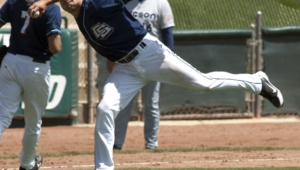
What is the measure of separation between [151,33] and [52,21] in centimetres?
239

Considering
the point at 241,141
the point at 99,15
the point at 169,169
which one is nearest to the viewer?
the point at 99,15

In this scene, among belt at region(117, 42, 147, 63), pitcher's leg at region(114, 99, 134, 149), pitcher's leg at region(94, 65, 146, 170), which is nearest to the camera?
pitcher's leg at region(94, 65, 146, 170)

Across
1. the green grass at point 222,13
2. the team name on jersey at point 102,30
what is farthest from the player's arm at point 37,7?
the green grass at point 222,13

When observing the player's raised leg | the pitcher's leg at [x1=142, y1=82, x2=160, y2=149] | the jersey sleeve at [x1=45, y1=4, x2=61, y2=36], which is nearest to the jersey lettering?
the jersey sleeve at [x1=45, y1=4, x2=61, y2=36]

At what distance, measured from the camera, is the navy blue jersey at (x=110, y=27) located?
5762 millimetres

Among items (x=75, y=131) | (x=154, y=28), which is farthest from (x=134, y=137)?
(x=154, y=28)

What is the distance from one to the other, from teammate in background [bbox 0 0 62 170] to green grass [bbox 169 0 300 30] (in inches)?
347

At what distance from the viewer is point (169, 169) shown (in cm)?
661

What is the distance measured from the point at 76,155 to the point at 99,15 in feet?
9.30

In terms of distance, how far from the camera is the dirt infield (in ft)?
23.7

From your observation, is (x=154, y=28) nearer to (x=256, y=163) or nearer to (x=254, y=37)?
(x=256, y=163)

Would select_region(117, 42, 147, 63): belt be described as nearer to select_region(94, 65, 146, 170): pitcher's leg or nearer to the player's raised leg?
the player's raised leg

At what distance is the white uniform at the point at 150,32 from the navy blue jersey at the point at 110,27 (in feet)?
7.54

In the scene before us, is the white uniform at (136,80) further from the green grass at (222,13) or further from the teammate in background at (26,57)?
the green grass at (222,13)
